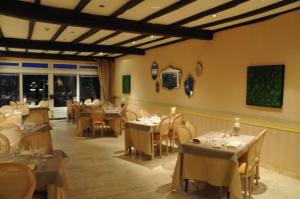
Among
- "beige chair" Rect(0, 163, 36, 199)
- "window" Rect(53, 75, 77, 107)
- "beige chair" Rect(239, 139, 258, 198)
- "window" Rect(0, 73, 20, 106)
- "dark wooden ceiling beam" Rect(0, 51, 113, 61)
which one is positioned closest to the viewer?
"beige chair" Rect(0, 163, 36, 199)

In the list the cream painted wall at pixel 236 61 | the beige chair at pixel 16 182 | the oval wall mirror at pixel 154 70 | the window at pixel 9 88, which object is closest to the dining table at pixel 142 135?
the cream painted wall at pixel 236 61


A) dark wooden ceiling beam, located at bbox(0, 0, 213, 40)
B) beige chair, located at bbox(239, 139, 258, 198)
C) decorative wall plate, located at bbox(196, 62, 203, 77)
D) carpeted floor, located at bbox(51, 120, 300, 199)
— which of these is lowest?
carpeted floor, located at bbox(51, 120, 300, 199)

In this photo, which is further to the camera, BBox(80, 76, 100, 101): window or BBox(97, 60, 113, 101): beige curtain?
BBox(80, 76, 100, 101): window

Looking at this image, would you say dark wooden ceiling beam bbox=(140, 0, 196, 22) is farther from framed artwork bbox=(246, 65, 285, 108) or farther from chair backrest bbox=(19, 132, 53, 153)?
chair backrest bbox=(19, 132, 53, 153)

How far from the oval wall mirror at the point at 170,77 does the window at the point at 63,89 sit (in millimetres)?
5796

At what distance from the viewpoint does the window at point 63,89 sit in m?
12.2

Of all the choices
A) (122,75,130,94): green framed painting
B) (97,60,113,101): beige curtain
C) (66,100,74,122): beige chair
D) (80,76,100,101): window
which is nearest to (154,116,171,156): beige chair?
(122,75,130,94): green framed painting

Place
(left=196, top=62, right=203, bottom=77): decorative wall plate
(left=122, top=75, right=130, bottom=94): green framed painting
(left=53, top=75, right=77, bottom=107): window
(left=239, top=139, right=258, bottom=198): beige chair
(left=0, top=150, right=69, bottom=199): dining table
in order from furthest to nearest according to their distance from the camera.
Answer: (left=53, top=75, right=77, bottom=107): window
(left=122, top=75, right=130, bottom=94): green framed painting
(left=196, top=62, right=203, bottom=77): decorative wall plate
(left=239, top=139, right=258, bottom=198): beige chair
(left=0, top=150, right=69, bottom=199): dining table

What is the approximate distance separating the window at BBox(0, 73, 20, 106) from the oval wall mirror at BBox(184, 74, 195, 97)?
790 cm

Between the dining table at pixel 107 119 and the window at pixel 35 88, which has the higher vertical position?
the window at pixel 35 88

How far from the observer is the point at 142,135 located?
5.68m

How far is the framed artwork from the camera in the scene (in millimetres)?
4781

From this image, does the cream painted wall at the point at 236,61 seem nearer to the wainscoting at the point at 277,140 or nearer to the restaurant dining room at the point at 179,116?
the restaurant dining room at the point at 179,116

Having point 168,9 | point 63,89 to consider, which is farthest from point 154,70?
point 63,89
